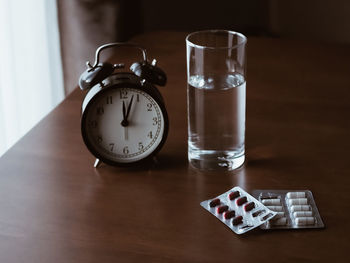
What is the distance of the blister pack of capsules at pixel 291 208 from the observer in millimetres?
991

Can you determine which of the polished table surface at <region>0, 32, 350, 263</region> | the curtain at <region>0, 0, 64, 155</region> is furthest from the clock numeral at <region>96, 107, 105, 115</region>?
the curtain at <region>0, 0, 64, 155</region>

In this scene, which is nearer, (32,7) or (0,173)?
(0,173)

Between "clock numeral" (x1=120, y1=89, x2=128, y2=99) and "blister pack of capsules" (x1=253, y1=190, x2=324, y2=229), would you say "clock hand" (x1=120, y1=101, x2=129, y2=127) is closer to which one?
"clock numeral" (x1=120, y1=89, x2=128, y2=99)

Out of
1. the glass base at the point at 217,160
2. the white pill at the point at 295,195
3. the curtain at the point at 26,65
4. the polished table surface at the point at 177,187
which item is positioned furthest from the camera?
the curtain at the point at 26,65

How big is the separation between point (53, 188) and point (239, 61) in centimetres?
41

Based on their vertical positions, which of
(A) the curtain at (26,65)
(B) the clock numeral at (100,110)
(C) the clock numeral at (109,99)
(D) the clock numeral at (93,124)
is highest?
(C) the clock numeral at (109,99)

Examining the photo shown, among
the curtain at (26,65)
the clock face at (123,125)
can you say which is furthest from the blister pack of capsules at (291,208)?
the curtain at (26,65)

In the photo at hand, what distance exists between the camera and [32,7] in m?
2.22

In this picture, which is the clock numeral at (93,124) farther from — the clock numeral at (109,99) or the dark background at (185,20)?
the dark background at (185,20)

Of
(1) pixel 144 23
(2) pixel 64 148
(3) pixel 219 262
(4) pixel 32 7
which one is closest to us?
(3) pixel 219 262

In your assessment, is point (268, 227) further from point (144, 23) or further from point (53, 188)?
point (144, 23)

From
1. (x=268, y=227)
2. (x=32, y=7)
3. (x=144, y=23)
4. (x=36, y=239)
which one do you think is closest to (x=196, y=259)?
(x=268, y=227)

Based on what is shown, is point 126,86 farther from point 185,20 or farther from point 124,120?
point 185,20

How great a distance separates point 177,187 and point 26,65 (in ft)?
4.25
